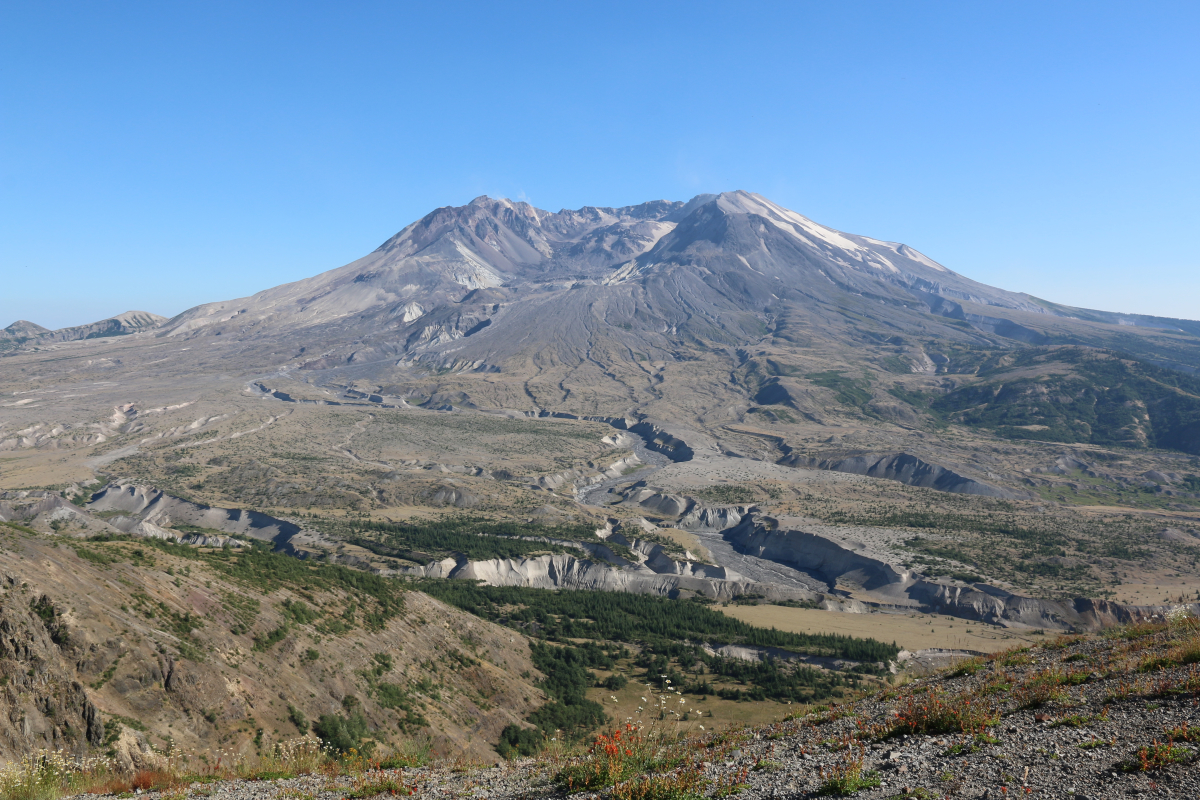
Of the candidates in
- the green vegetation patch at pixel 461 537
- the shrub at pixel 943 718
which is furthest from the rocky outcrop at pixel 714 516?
the shrub at pixel 943 718

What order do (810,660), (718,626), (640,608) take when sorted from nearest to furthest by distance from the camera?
(810,660) < (718,626) < (640,608)

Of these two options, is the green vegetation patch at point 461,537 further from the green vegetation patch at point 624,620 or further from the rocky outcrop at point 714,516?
the rocky outcrop at point 714,516

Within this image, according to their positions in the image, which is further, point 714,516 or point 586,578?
point 714,516

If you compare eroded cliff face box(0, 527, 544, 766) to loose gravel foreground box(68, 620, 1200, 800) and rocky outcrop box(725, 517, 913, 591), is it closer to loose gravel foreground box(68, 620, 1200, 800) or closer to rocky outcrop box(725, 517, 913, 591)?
loose gravel foreground box(68, 620, 1200, 800)

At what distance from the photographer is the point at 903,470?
4240 inches

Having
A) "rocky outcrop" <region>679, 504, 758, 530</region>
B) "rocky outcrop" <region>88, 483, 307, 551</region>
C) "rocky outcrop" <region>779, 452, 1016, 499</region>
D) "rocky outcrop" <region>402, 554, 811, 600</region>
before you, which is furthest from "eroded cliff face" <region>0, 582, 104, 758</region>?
"rocky outcrop" <region>779, 452, 1016, 499</region>

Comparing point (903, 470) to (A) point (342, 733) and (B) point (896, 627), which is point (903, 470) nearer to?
(B) point (896, 627)

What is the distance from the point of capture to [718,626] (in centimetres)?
4725

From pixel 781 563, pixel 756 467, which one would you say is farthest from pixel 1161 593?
pixel 756 467

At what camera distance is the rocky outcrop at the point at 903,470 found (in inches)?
3917

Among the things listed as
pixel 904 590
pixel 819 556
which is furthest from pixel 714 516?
pixel 904 590

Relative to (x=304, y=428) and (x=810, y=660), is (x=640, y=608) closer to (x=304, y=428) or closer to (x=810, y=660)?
(x=810, y=660)

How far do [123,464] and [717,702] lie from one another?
10400cm

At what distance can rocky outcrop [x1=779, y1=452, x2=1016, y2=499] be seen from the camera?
99500 millimetres
